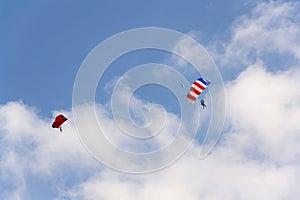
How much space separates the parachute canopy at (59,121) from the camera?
84.1m

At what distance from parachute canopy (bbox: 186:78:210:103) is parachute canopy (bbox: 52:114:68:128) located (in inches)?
879

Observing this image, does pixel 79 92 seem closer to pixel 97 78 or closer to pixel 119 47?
pixel 97 78

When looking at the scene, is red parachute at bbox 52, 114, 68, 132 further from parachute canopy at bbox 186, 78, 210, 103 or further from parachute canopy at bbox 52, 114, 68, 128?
parachute canopy at bbox 186, 78, 210, 103

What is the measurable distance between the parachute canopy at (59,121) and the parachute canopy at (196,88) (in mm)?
22325

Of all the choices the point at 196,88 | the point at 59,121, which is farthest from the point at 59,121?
the point at 196,88

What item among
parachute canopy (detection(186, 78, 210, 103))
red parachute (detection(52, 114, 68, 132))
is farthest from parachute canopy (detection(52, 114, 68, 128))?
parachute canopy (detection(186, 78, 210, 103))

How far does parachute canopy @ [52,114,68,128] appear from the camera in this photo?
84144 millimetres

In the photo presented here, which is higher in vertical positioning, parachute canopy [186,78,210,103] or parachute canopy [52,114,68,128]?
parachute canopy [186,78,210,103]

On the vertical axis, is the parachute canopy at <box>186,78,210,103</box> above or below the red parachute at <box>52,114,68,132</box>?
above

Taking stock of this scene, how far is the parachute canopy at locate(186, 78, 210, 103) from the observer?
272ft

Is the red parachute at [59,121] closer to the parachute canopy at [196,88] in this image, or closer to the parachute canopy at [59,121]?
the parachute canopy at [59,121]

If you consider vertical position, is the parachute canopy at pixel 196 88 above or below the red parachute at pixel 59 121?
above

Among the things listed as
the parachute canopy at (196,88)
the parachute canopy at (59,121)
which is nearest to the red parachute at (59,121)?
the parachute canopy at (59,121)

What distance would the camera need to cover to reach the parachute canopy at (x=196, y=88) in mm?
82938
